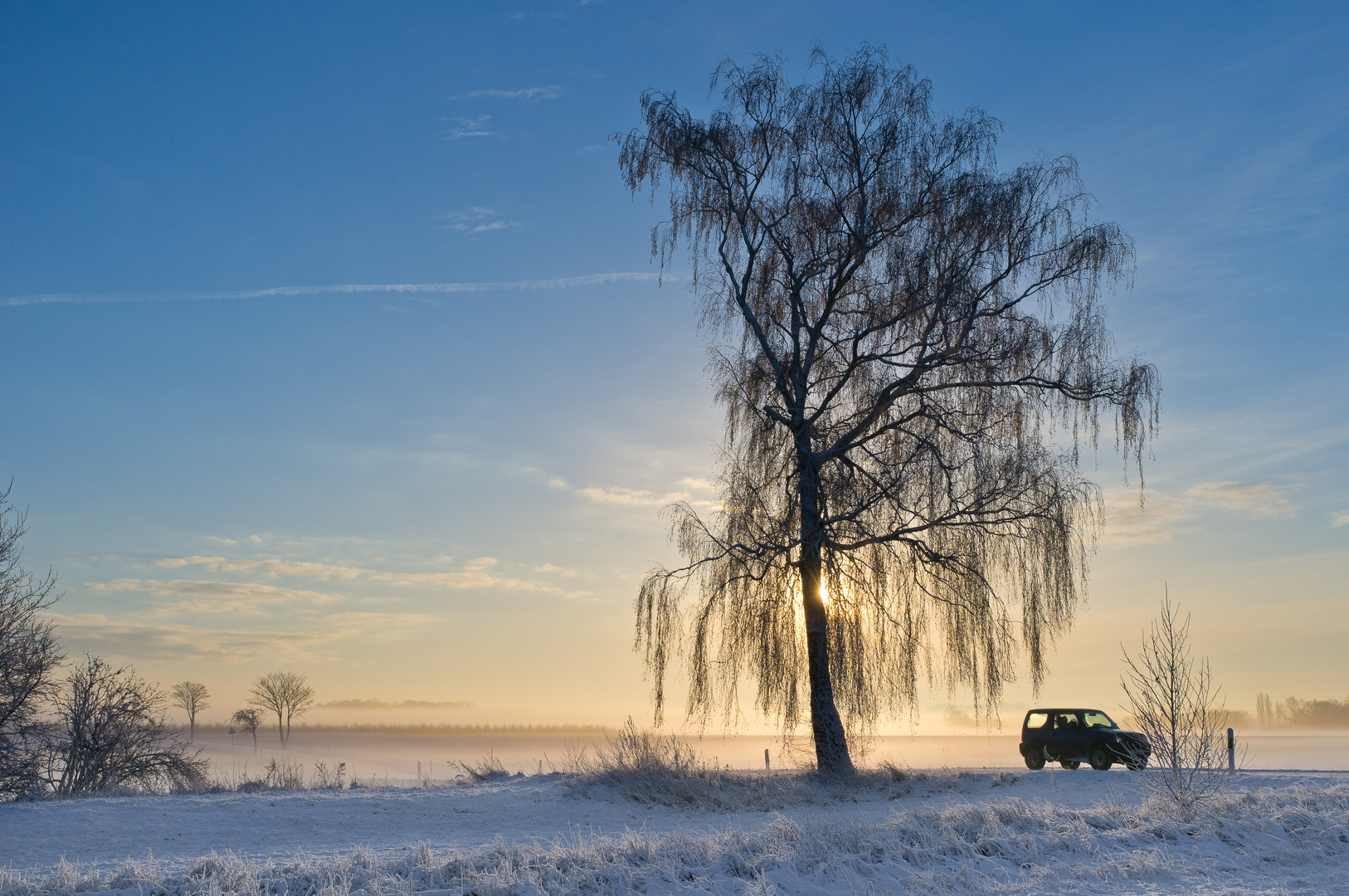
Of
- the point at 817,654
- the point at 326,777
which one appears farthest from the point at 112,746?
the point at 817,654

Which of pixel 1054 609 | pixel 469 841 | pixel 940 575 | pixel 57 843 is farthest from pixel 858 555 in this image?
pixel 57 843

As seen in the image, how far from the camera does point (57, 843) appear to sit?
35.2 ft

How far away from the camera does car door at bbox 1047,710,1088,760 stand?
746 inches

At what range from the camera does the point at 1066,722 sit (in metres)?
19.4

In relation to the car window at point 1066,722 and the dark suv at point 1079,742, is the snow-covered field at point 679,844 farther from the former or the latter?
the car window at point 1066,722

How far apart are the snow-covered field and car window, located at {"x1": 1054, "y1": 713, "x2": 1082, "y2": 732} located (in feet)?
14.4

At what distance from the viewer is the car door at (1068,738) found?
18.9 metres

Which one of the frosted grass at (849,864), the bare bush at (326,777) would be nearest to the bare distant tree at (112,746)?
the bare bush at (326,777)

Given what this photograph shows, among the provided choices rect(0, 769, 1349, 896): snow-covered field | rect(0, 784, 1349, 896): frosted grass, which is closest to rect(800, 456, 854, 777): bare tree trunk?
rect(0, 769, 1349, 896): snow-covered field

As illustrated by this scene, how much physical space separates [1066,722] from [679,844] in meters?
13.7

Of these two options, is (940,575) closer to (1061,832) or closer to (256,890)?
(1061,832)

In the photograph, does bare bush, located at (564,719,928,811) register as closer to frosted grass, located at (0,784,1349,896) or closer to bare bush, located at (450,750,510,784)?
bare bush, located at (450,750,510,784)

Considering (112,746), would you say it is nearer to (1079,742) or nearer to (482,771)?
(482,771)

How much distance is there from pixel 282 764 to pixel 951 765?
14964 millimetres
